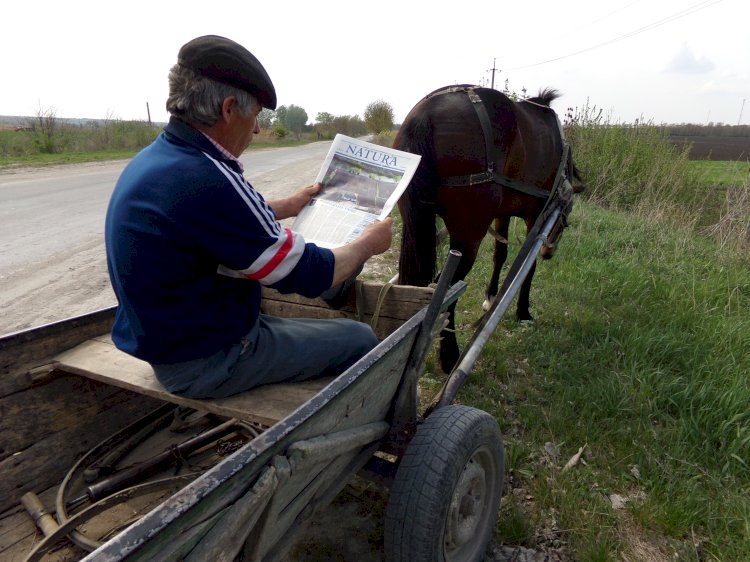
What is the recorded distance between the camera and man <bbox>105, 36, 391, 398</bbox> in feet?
4.97

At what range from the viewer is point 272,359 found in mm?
1854

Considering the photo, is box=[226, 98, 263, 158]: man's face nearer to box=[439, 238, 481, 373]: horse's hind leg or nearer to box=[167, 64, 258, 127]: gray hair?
box=[167, 64, 258, 127]: gray hair

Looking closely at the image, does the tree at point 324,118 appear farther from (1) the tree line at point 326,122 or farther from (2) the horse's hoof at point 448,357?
(2) the horse's hoof at point 448,357

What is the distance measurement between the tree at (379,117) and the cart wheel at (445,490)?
35.3 m

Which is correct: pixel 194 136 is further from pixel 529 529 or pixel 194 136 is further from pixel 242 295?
pixel 529 529

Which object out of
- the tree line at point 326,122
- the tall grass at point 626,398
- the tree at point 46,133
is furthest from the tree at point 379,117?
the tall grass at point 626,398

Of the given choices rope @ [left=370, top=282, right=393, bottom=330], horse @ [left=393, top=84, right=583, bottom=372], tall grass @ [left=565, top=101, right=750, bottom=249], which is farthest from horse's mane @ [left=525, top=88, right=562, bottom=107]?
tall grass @ [left=565, top=101, right=750, bottom=249]

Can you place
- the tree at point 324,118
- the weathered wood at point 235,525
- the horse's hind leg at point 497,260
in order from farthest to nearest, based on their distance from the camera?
the tree at point 324,118 < the horse's hind leg at point 497,260 < the weathered wood at point 235,525

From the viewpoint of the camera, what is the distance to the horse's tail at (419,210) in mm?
3340

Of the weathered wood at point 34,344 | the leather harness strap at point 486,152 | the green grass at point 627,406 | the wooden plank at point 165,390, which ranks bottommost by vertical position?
the green grass at point 627,406

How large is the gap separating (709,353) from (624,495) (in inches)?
67.7

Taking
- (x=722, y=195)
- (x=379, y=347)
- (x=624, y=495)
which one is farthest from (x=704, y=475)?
(x=722, y=195)

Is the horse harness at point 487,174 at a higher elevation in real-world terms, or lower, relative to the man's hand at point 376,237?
higher

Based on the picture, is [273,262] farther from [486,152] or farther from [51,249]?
[51,249]
